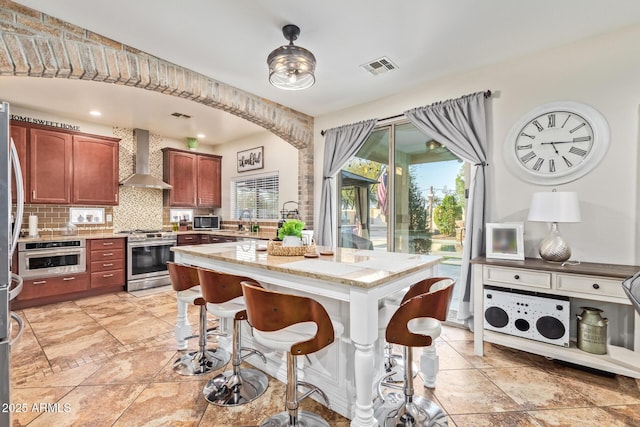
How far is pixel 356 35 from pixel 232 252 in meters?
2.11

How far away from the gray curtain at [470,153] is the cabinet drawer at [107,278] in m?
4.83

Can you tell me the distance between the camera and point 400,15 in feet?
7.54

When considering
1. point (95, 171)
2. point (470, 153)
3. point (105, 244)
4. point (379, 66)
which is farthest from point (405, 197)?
point (95, 171)

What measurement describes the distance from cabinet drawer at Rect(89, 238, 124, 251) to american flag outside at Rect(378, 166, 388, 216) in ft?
13.2

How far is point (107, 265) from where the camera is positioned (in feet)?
14.9

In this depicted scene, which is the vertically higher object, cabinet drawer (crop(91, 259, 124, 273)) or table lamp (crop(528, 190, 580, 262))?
table lamp (crop(528, 190, 580, 262))

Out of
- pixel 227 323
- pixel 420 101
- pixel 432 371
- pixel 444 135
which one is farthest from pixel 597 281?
pixel 227 323

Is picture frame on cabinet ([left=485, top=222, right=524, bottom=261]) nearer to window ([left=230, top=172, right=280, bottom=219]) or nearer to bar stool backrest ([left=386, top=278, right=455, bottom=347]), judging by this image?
bar stool backrest ([left=386, top=278, right=455, bottom=347])

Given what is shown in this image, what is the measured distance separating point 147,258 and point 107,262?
1.79 ft

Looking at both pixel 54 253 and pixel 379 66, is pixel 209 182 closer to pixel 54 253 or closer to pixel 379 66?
pixel 54 253

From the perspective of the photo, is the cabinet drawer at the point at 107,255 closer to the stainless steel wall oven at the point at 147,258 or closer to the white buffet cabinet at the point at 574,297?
the stainless steel wall oven at the point at 147,258

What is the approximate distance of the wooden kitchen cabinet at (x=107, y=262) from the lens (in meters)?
4.42

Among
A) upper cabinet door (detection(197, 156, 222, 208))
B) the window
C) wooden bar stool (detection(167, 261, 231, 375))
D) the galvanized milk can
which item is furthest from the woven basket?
upper cabinet door (detection(197, 156, 222, 208))

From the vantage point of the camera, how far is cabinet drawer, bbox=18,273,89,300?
3.89 m
